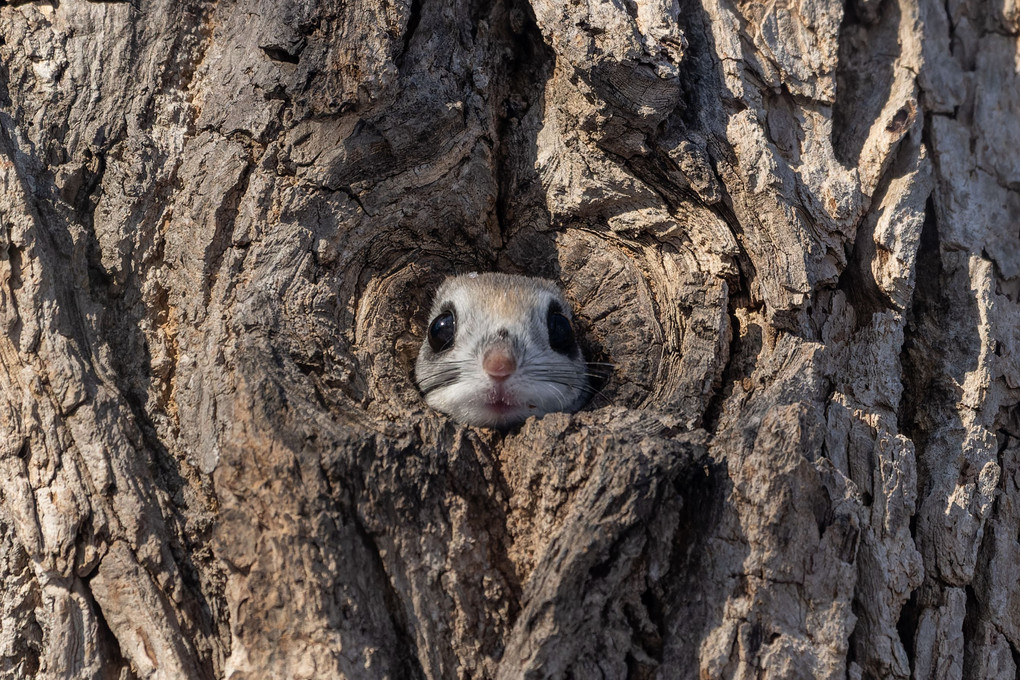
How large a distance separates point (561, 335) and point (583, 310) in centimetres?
28

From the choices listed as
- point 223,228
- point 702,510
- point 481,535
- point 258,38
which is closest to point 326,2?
point 258,38

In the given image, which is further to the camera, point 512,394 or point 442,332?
point 442,332

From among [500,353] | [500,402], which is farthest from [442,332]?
[500,402]

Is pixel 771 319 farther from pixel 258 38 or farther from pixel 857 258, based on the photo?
pixel 258 38

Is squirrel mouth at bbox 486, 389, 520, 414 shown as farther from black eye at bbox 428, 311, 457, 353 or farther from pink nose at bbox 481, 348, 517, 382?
black eye at bbox 428, 311, 457, 353

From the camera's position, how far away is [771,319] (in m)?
3.36

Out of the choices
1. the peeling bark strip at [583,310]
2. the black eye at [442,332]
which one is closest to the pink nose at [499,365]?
the peeling bark strip at [583,310]

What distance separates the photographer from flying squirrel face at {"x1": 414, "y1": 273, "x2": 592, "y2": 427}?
3.87 meters

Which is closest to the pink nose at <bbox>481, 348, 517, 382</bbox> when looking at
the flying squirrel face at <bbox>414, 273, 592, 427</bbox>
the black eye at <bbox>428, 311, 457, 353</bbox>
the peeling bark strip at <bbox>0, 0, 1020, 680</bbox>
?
the flying squirrel face at <bbox>414, 273, 592, 427</bbox>

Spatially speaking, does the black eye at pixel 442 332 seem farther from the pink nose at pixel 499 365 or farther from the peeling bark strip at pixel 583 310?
the pink nose at pixel 499 365

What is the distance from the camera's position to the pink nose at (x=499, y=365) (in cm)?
379

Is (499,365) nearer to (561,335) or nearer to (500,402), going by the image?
(500,402)

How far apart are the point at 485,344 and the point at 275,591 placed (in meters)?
1.92

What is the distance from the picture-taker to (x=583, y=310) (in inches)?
171
